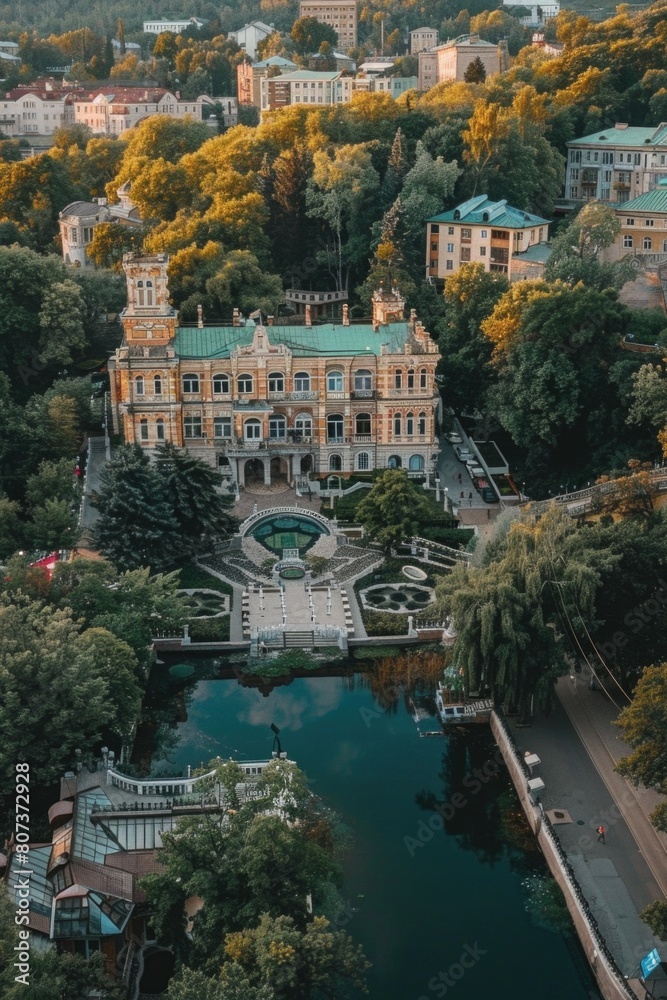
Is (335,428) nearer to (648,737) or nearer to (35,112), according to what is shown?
(648,737)

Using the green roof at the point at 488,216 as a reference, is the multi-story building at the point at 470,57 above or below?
above

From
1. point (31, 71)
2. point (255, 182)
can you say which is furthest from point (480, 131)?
point (31, 71)

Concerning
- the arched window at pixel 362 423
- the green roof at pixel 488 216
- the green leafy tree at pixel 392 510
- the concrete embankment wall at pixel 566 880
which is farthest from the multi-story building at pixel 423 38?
the concrete embankment wall at pixel 566 880

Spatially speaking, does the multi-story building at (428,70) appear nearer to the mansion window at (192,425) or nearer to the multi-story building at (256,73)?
the multi-story building at (256,73)

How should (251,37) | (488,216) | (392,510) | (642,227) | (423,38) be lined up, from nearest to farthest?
(392,510) < (642,227) < (488,216) < (251,37) < (423,38)

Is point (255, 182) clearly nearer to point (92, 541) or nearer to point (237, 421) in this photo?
point (237, 421)

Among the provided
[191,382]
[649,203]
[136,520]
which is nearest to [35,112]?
[649,203]
